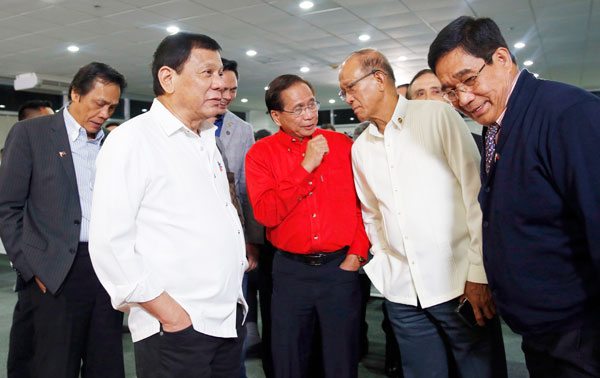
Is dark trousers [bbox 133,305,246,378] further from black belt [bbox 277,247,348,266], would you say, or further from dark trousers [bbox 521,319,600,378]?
dark trousers [bbox 521,319,600,378]

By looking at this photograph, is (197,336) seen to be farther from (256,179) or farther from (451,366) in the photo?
(451,366)

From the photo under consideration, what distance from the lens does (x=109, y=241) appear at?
49.7 inches

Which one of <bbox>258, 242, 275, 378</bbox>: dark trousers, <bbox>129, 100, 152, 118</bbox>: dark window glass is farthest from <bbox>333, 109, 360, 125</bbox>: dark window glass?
<bbox>258, 242, 275, 378</bbox>: dark trousers

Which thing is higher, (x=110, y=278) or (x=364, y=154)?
(x=364, y=154)

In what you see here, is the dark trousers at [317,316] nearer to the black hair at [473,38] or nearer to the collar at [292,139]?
the collar at [292,139]

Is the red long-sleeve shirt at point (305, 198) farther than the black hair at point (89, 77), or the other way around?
the black hair at point (89, 77)

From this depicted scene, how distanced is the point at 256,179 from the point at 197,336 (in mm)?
805

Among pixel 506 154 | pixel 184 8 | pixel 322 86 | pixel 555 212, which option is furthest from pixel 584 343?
pixel 322 86

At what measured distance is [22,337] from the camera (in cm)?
206

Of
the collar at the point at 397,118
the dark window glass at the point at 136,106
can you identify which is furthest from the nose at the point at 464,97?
the dark window glass at the point at 136,106

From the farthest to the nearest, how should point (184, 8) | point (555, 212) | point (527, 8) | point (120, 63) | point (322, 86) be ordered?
1. point (322, 86)
2. point (120, 63)
3. point (527, 8)
4. point (184, 8)
5. point (555, 212)

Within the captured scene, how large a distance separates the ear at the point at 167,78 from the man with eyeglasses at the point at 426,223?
2.17 feet

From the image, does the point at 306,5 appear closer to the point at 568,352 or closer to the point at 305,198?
the point at 305,198

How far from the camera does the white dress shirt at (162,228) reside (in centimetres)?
128
